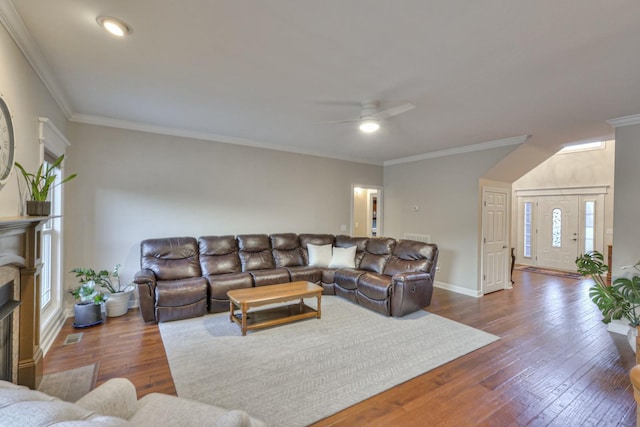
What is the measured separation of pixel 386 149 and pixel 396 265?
7.54ft

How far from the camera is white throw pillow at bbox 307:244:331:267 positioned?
16.9ft

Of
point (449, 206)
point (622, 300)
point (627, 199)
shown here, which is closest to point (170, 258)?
point (449, 206)

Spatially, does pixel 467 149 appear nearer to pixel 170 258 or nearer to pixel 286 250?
pixel 286 250

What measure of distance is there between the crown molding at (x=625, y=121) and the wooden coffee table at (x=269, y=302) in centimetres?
428

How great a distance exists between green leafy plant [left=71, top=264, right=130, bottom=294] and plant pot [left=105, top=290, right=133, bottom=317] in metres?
0.12

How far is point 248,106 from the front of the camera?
3.40 metres

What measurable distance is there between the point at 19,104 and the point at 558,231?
9988 mm

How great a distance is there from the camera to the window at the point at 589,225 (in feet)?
22.5

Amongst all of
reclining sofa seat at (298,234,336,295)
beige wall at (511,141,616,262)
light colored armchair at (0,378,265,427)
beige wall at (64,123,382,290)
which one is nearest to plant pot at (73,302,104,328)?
beige wall at (64,123,382,290)

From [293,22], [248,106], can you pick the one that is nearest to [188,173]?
[248,106]

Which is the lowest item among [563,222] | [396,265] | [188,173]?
[396,265]

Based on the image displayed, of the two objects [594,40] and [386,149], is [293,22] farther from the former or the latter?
[386,149]

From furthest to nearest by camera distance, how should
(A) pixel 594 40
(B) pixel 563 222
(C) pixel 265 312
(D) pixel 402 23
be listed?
(B) pixel 563 222, (C) pixel 265 312, (A) pixel 594 40, (D) pixel 402 23

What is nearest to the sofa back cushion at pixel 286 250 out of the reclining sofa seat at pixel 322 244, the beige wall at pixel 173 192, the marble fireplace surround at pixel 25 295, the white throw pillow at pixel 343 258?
the reclining sofa seat at pixel 322 244
